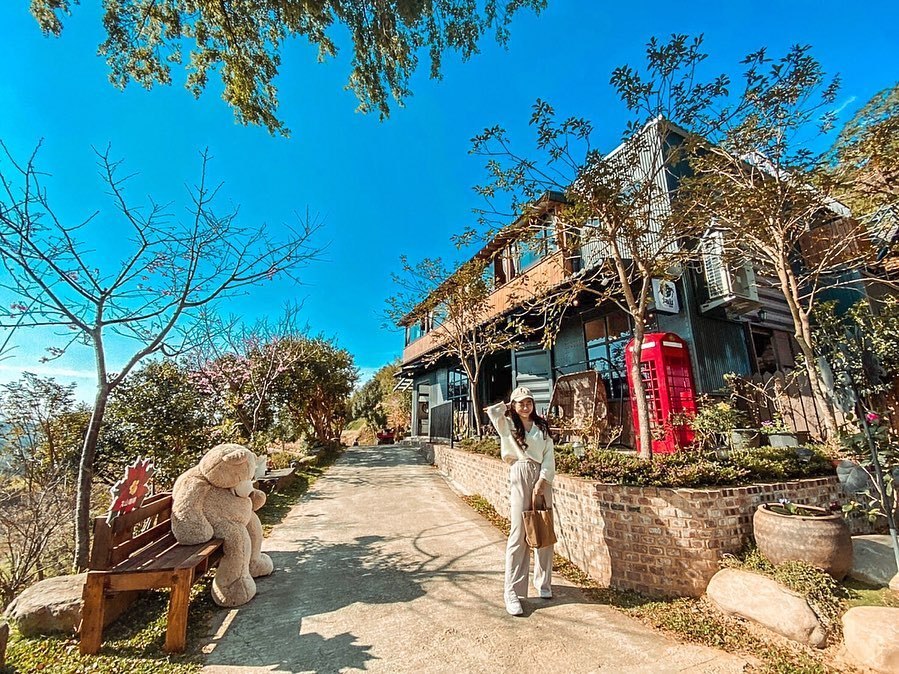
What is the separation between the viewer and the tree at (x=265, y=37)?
469cm

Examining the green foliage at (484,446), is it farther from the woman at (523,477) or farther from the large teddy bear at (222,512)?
the large teddy bear at (222,512)

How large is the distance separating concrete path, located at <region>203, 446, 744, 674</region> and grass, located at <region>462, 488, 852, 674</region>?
0.41 feet

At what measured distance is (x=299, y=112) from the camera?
5.89 meters

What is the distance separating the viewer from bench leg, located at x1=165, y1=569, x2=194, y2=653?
2.81 meters

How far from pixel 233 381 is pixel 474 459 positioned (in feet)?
24.3

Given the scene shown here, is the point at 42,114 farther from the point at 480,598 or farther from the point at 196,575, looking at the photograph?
the point at 480,598

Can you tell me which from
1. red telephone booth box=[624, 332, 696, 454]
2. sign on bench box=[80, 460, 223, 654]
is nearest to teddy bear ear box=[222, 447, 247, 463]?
sign on bench box=[80, 460, 223, 654]

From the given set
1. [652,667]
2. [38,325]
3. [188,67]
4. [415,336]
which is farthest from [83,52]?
[415,336]

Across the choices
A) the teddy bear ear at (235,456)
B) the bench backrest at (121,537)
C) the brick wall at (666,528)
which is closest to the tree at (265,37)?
the teddy bear ear at (235,456)

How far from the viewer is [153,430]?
7059 millimetres

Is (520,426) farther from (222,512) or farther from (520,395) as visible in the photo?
(222,512)

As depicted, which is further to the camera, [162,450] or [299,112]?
[162,450]

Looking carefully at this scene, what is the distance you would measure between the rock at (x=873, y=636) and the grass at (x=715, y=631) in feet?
0.57

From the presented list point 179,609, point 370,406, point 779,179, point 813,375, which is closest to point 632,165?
point 779,179
